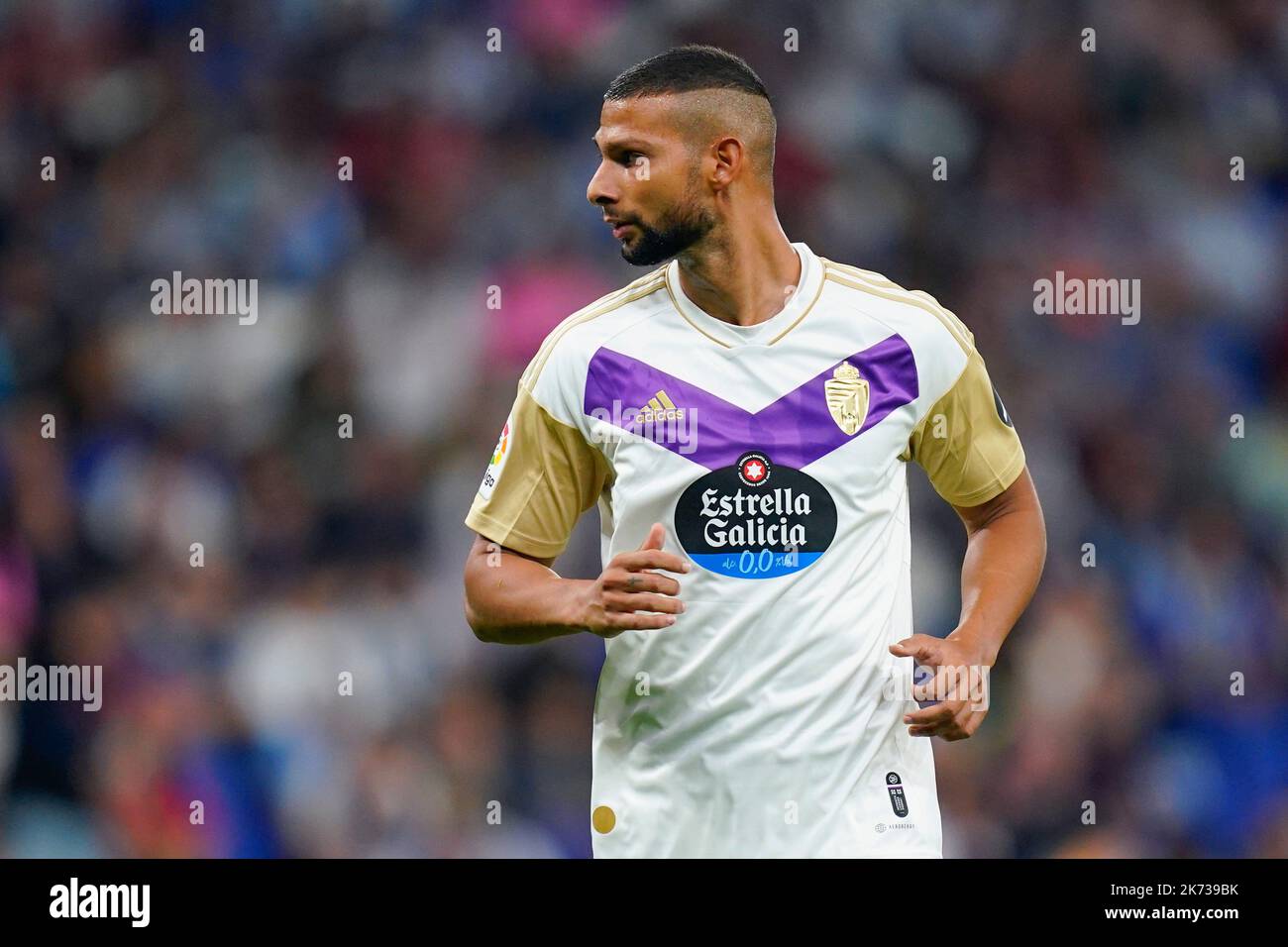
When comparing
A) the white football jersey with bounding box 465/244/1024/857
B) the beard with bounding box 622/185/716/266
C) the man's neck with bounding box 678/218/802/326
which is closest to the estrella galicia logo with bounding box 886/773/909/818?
the white football jersey with bounding box 465/244/1024/857

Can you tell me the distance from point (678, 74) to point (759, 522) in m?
1.08

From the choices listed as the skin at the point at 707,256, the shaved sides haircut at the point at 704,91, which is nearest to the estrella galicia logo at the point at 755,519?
the skin at the point at 707,256

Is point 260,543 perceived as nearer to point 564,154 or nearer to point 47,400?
point 47,400

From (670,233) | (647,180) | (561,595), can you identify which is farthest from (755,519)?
(647,180)

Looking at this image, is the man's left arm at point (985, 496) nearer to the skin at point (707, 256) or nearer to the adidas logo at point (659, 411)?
the skin at point (707, 256)

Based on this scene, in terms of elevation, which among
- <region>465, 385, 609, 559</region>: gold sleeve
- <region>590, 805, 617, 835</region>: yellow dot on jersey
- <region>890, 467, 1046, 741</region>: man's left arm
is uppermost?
<region>465, 385, 609, 559</region>: gold sleeve

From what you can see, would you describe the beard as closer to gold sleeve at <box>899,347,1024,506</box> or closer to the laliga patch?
the laliga patch

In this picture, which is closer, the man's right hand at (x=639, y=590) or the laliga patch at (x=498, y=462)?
the man's right hand at (x=639, y=590)

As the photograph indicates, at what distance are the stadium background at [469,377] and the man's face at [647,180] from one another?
99.5 inches

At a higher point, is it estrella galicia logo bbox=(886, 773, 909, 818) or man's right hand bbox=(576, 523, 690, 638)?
man's right hand bbox=(576, 523, 690, 638)

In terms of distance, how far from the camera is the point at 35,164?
716 centimetres

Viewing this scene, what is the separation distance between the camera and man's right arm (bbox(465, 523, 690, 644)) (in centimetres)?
331

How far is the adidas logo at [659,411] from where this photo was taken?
3.76m

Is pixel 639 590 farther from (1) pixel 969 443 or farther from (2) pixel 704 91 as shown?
(2) pixel 704 91
